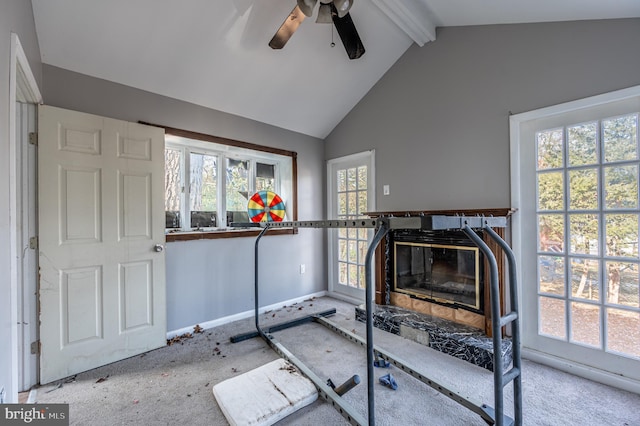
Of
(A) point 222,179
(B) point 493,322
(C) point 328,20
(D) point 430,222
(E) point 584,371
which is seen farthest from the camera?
(A) point 222,179

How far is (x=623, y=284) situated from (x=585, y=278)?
0.62 feet

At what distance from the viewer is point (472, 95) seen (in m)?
2.55

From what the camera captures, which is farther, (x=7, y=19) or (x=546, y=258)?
(x=546, y=258)

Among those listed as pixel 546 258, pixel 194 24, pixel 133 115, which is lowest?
pixel 546 258

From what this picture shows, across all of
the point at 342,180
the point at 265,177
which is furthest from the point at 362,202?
the point at 265,177

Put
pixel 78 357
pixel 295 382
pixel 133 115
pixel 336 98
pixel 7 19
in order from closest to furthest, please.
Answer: pixel 7 19 → pixel 295 382 → pixel 78 357 → pixel 133 115 → pixel 336 98

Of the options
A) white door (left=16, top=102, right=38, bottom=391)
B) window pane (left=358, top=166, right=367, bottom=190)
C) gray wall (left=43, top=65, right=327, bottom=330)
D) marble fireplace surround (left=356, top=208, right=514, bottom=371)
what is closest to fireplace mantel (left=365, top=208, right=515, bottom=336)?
marble fireplace surround (left=356, top=208, right=514, bottom=371)

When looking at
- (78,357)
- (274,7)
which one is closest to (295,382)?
(78,357)

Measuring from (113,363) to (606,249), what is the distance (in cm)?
384

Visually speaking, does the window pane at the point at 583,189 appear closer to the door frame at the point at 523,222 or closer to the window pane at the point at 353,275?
the door frame at the point at 523,222

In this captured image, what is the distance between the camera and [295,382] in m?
1.88

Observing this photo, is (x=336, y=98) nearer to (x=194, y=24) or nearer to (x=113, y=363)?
(x=194, y=24)

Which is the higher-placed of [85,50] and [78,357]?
A: [85,50]

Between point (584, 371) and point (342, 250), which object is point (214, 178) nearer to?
point (342, 250)
